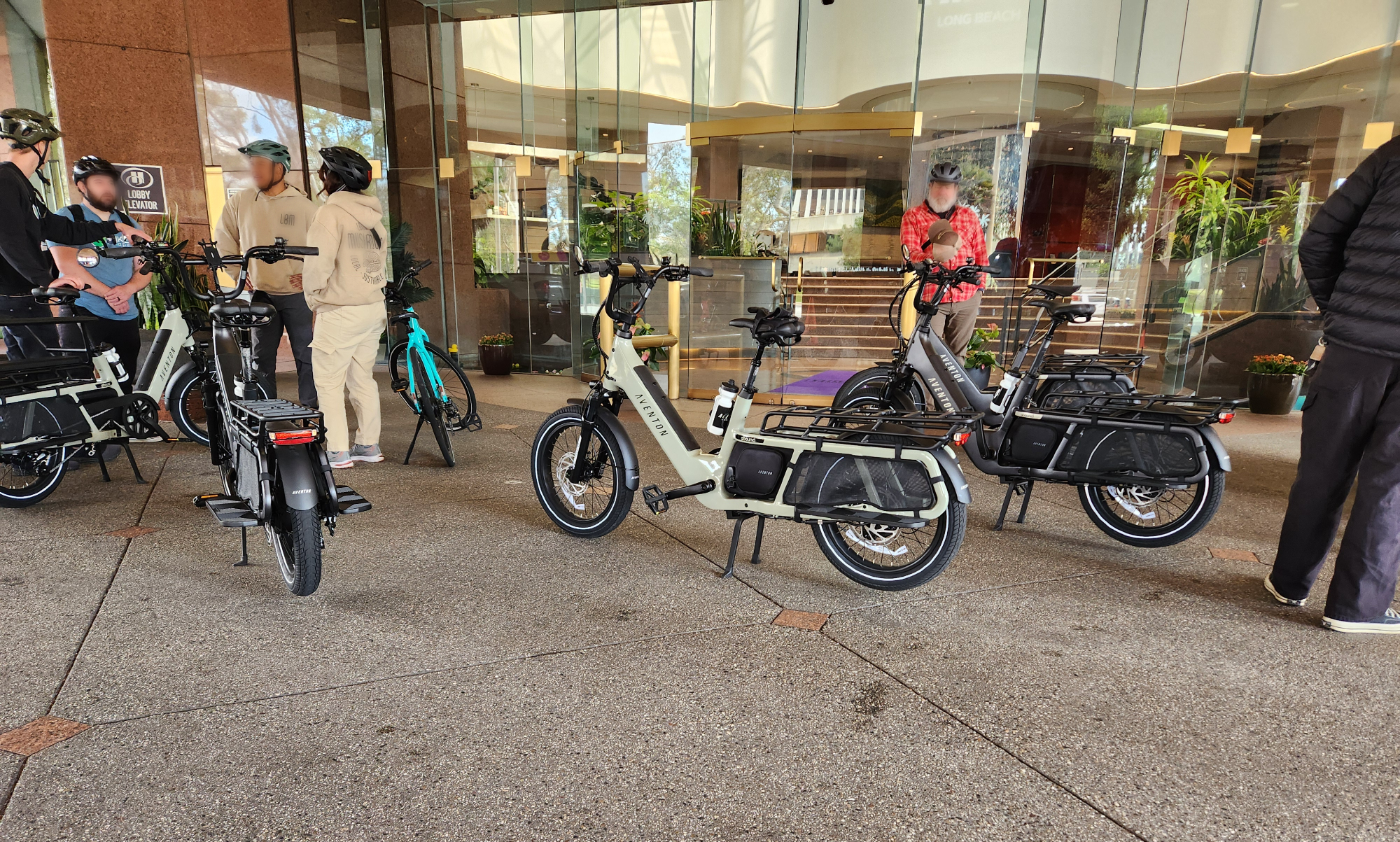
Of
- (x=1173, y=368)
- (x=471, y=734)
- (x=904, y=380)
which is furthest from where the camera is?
(x=1173, y=368)

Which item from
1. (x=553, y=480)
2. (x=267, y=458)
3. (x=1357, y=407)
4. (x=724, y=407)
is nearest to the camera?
(x=1357, y=407)

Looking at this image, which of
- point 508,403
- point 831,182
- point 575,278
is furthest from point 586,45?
point 508,403

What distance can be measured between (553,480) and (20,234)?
11.1 ft

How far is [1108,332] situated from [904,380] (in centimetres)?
479

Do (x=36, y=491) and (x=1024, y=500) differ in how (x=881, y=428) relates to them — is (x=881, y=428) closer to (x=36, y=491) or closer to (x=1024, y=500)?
(x=1024, y=500)

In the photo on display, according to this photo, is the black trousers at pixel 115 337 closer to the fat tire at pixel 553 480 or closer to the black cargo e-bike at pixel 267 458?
the black cargo e-bike at pixel 267 458

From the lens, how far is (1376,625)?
273 cm

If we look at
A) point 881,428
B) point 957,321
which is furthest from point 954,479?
point 957,321

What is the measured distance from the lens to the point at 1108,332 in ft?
26.3

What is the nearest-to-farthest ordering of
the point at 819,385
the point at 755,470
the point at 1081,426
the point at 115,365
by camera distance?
1. the point at 755,470
2. the point at 1081,426
3. the point at 115,365
4. the point at 819,385

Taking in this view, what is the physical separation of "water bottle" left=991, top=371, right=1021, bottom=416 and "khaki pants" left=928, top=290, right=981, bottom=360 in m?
1.31

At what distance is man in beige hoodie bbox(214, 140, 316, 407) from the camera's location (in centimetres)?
471

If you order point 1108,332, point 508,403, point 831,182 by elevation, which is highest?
point 831,182

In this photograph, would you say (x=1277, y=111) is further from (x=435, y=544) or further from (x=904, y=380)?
(x=435, y=544)
